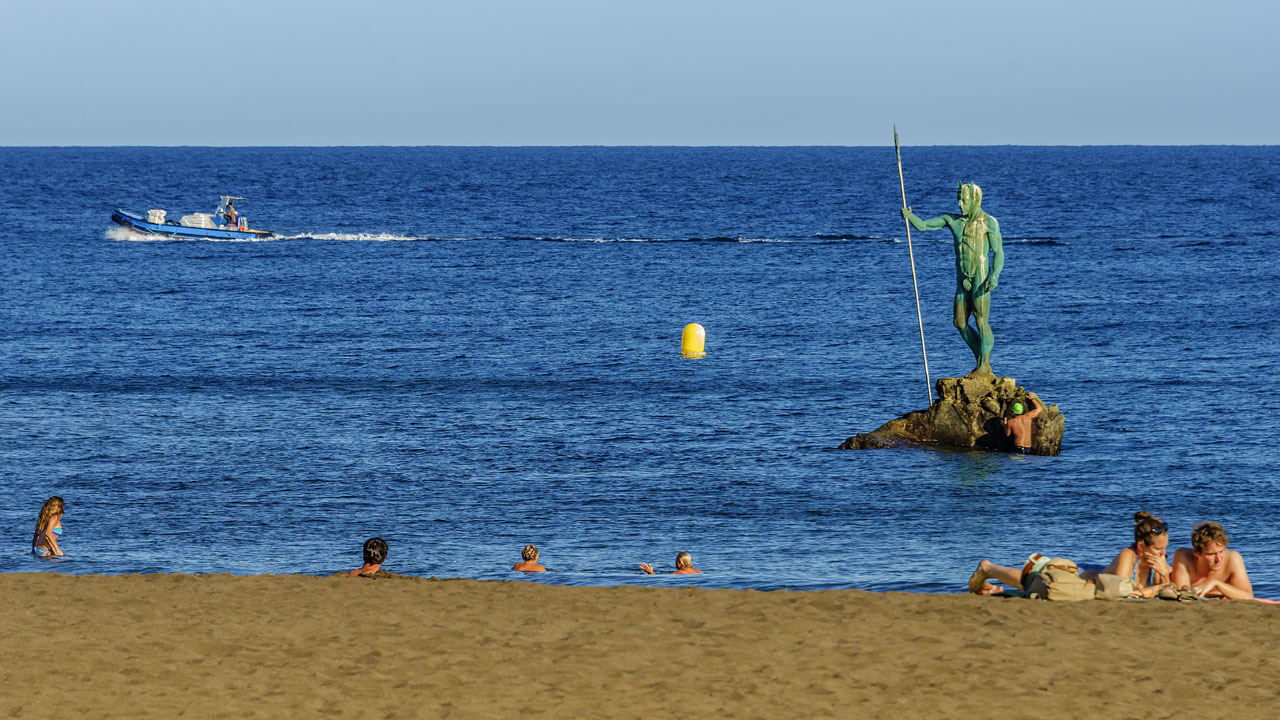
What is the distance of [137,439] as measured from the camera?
29.2 metres

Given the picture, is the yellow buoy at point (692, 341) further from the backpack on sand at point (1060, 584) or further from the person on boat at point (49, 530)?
the backpack on sand at point (1060, 584)

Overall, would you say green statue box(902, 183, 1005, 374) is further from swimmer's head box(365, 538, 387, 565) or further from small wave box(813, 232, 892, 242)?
small wave box(813, 232, 892, 242)

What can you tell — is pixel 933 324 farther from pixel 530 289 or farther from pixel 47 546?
pixel 47 546

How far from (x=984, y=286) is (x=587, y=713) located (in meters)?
17.6

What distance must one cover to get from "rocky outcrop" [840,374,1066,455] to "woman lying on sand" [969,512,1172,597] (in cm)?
1233

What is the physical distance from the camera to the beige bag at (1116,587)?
13.4 metres

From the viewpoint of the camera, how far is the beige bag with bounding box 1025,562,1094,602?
13.5m

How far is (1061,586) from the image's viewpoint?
13.5m

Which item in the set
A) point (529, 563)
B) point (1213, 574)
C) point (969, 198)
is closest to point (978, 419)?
point (969, 198)

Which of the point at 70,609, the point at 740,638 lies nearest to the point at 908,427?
the point at 740,638

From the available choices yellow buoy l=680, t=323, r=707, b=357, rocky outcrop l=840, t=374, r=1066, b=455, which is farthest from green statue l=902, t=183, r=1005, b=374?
yellow buoy l=680, t=323, r=707, b=357

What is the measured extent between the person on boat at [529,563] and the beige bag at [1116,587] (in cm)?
707

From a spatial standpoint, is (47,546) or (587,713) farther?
(47,546)

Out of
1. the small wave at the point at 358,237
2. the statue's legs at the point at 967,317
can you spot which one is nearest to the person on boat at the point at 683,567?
the statue's legs at the point at 967,317
